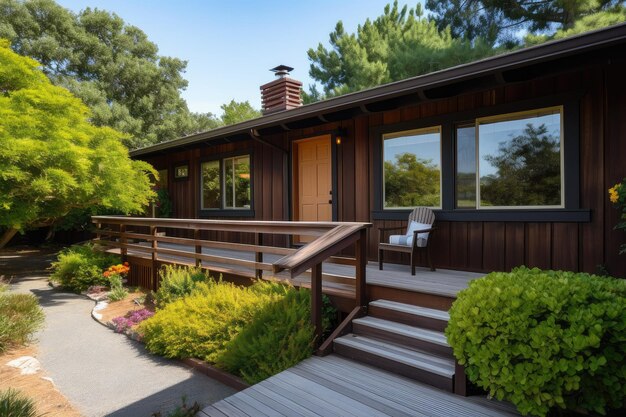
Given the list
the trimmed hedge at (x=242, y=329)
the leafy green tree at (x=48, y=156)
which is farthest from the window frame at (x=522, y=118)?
the leafy green tree at (x=48, y=156)

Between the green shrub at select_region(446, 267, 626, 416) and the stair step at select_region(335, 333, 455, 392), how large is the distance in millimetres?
304

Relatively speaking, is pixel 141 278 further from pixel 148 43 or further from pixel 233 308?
pixel 148 43

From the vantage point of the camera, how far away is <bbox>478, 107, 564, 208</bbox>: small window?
3.99 metres

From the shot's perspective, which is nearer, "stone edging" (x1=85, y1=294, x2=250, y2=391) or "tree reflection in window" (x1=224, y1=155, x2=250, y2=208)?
"stone edging" (x1=85, y1=294, x2=250, y2=391)

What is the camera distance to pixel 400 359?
2.81m

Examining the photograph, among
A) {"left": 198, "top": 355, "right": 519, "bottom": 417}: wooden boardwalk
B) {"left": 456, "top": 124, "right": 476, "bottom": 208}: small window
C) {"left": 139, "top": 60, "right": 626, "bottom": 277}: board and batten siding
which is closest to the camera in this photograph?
{"left": 198, "top": 355, "right": 519, "bottom": 417}: wooden boardwalk

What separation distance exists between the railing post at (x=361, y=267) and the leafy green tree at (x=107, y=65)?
56.0 feet

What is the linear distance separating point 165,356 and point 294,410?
2.02 metres

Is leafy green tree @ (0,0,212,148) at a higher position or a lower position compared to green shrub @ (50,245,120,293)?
higher

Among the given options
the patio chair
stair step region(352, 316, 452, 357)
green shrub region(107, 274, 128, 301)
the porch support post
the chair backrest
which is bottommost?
green shrub region(107, 274, 128, 301)

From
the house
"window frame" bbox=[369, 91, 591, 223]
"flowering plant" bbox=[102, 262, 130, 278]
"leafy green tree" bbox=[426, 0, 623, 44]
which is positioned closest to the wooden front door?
the house

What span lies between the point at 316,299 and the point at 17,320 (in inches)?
137

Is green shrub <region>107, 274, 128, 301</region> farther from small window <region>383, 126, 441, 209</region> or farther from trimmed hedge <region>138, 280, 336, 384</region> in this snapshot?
small window <region>383, 126, 441, 209</region>

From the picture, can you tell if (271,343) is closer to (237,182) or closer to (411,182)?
(411,182)
